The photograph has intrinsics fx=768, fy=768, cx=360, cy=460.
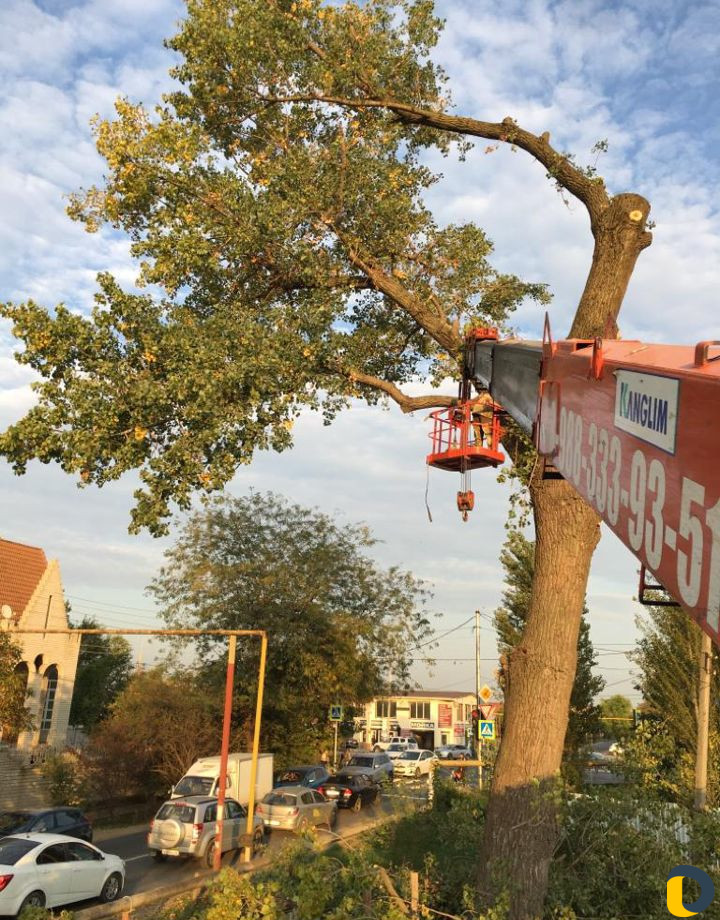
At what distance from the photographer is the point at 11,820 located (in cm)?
1747

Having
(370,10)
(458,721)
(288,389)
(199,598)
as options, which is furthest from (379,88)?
(458,721)

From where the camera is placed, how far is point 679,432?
120 inches

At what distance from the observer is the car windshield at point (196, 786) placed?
2247 cm

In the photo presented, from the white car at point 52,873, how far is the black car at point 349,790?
14.6 meters

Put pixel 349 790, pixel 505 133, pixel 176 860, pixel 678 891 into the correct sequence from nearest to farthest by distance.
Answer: pixel 678 891 < pixel 505 133 < pixel 176 860 < pixel 349 790

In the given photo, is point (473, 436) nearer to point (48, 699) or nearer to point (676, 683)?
point (676, 683)

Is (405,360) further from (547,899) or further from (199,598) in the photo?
(199,598)

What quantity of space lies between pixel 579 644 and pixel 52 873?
19.6 m

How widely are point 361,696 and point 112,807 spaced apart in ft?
38.6

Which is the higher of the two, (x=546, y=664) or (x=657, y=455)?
(x=657, y=455)

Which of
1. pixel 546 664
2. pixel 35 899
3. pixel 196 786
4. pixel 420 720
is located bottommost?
pixel 420 720

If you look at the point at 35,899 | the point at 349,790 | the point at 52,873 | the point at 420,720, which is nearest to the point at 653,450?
the point at 35,899

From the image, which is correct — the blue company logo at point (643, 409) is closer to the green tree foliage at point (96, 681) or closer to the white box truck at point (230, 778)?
the white box truck at point (230, 778)

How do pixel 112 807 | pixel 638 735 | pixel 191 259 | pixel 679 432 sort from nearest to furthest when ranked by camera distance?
pixel 679 432 < pixel 638 735 < pixel 191 259 < pixel 112 807
